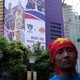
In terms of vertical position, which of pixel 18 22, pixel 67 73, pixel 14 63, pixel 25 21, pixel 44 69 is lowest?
pixel 44 69

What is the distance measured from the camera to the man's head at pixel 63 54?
151 cm

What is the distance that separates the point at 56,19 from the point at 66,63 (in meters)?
74.9

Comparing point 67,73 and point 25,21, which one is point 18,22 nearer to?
point 25,21

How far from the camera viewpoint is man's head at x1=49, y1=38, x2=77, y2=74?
4.96 feet

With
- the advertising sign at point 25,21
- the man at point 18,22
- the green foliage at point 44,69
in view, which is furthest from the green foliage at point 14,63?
the man at point 18,22

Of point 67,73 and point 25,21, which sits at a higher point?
point 25,21

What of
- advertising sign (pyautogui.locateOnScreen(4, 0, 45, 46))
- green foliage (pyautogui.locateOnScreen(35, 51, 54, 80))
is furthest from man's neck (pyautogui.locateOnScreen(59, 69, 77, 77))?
advertising sign (pyautogui.locateOnScreen(4, 0, 45, 46))

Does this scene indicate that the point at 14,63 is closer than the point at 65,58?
No

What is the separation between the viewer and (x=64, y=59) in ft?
4.96

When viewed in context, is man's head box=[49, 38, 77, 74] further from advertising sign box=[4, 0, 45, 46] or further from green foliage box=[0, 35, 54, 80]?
advertising sign box=[4, 0, 45, 46]

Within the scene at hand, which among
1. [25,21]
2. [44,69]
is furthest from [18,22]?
[44,69]

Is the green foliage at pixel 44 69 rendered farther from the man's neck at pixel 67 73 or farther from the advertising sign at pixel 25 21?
the advertising sign at pixel 25 21

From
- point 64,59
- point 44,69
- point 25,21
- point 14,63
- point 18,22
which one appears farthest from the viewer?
point 25,21

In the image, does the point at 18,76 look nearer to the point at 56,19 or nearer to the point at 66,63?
the point at 66,63
